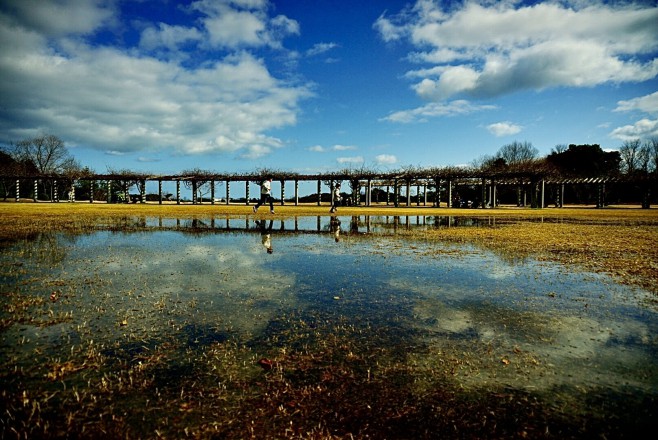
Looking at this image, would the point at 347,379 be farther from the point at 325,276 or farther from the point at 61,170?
the point at 61,170

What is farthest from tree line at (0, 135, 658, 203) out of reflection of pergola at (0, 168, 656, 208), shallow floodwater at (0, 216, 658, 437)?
shallow floodwater at (0, 216, 658, 437)

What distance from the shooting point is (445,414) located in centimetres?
229

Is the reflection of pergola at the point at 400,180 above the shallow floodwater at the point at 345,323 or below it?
above

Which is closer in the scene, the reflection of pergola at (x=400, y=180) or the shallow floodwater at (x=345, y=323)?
the shallow floodwater at (x=345, y=323)

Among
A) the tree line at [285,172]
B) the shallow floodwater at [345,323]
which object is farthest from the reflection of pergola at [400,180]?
the shallow floodwater at [345,323]

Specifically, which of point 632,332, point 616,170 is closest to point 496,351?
point 632,332

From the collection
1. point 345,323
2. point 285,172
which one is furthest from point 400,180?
point 345,323

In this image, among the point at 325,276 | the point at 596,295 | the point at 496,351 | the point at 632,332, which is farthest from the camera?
the point at 325,276

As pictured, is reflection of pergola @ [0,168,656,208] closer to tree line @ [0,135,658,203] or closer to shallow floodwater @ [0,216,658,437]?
tree line @ [0,135,658,203]

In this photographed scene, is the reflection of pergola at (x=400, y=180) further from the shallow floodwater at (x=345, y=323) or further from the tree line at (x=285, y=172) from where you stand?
the shallow floodwater at (x=345, y=323)

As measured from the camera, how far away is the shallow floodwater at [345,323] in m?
2.66

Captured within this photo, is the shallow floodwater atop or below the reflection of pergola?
below

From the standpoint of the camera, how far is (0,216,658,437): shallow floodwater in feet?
8.74

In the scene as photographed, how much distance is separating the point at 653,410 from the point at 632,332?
5.85 ft
